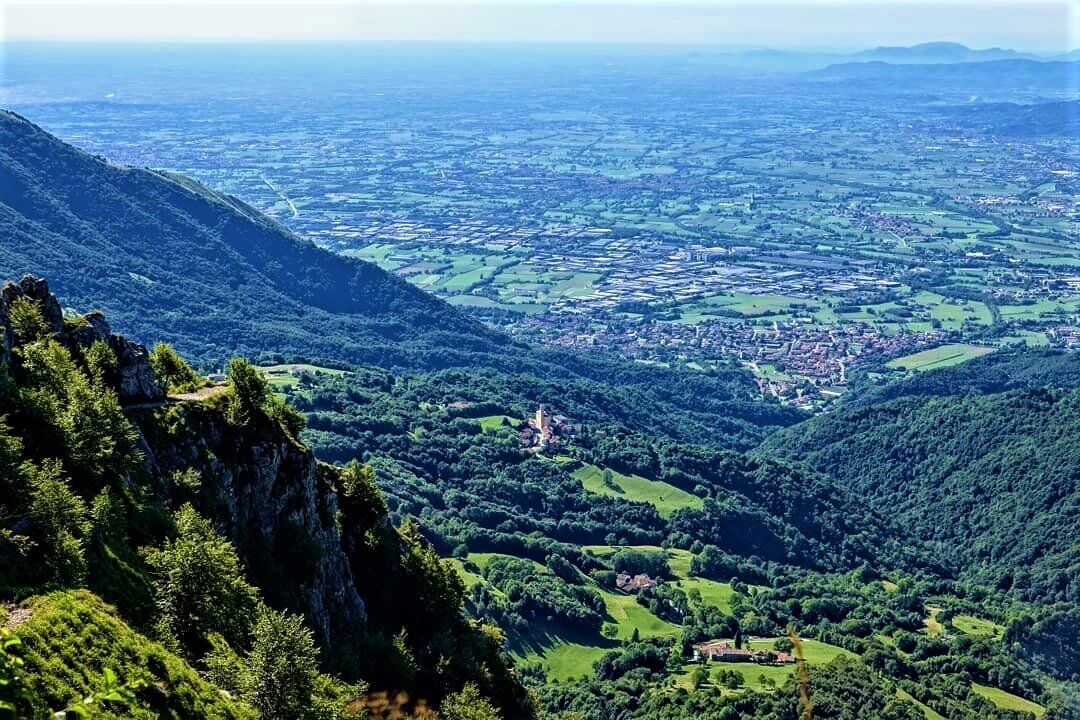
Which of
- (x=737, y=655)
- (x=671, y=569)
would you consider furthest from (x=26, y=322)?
(x=671, y=569)

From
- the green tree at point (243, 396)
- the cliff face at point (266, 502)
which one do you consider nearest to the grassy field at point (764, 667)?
the cliff face at point (266, 502)

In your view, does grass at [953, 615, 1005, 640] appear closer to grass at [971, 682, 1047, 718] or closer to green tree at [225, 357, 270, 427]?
grass at [971, 682, 1047, 718]

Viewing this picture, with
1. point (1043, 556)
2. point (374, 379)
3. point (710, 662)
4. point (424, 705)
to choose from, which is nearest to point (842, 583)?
point (1043, 556)

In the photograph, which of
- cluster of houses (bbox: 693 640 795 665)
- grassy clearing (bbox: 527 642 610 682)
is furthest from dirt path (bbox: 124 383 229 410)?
cluster of houses (bbox: 693 640 795 665)

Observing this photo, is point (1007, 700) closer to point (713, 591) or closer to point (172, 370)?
point (713, 591)

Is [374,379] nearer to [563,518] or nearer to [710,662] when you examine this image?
[563,518]

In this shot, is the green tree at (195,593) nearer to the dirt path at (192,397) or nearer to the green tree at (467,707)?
the dirt path at (192,397)
